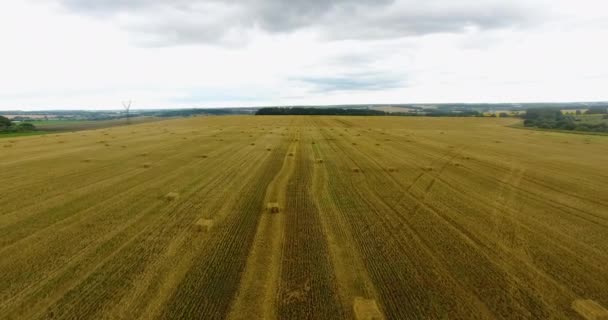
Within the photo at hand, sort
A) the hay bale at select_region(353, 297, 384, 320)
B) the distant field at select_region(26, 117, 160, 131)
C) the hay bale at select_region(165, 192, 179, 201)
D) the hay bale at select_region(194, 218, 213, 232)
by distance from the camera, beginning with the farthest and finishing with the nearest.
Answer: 1. the distant field at select_region(26, 117, 160, 131)
2. the hay bale at select_region(165, 192, 179, 201)
3. the hay bale at select_region(194, 218, 213, 232)
4. the hay bale at select_region(353, 297, 384, 320)

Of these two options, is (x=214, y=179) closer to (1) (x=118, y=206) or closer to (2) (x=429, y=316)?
(1) (x=118, y=206)

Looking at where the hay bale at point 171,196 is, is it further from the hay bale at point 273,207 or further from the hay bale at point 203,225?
the hay bale at point 273,207

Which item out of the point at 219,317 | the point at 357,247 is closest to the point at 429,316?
the point at 357,247

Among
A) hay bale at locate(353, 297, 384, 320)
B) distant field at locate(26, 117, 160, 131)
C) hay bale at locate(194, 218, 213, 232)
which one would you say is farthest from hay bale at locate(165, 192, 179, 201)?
distant field at locate(26, 117, 160, 131)

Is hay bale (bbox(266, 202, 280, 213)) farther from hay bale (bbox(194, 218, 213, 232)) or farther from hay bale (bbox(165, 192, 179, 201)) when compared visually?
hay bale (bbox(165, 192, 179, 201))

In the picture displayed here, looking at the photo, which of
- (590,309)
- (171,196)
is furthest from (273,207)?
(590,309)

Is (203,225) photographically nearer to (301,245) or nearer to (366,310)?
(301,245)
